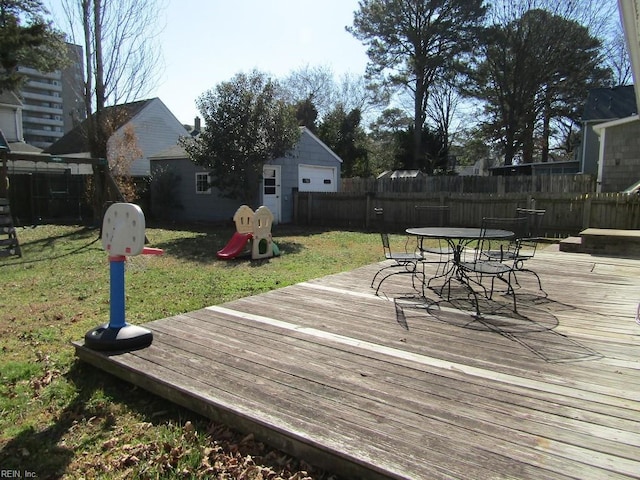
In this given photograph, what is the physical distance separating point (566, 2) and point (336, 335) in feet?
90.0

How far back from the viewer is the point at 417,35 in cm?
2389

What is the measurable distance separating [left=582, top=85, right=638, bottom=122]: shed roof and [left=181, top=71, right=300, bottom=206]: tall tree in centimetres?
1467

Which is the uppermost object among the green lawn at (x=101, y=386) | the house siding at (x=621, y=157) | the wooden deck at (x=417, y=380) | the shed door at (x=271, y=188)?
the house siding at (x=621, y=157)

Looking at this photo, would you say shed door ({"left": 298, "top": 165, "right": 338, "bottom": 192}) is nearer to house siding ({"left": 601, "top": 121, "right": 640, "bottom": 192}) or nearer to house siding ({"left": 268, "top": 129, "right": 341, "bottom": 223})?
house siding ({"left": 268, "top": 129, "right": 341, "bottom": 223})

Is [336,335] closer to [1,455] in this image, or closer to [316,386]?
[316,386]

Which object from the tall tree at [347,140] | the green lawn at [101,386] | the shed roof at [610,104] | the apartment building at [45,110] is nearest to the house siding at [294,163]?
the green lawn at [101,386]

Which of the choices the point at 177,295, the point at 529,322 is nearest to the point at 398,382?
the point at 529,322

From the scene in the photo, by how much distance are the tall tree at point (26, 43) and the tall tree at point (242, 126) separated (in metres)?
6.52

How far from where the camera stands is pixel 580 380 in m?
2.70

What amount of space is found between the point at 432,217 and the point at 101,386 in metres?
12.3

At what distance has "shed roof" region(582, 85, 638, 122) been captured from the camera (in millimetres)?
18516

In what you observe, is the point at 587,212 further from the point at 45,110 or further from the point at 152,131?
the point at 45,110

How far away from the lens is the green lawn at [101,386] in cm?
222

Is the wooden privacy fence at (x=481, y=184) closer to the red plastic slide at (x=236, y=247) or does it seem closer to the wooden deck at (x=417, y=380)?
the red plastic slide at (x=236, y=247)
